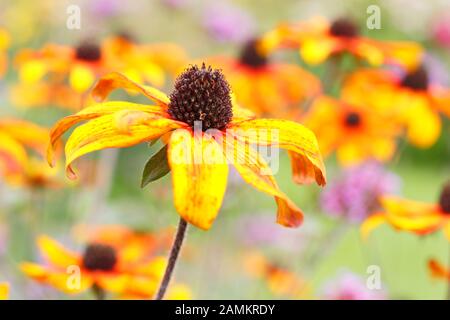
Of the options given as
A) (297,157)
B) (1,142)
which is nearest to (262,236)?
(1,142)

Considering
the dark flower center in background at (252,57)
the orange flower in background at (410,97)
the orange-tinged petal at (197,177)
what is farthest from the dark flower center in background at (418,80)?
the orange-tinged petal at (197,177)

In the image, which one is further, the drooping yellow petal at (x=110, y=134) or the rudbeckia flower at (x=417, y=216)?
the rudbeckia flower at (x=417, y=216)

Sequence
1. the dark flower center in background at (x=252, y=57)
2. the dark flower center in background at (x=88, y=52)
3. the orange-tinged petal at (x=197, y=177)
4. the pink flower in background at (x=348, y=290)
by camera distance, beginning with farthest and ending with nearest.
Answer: the dark flower center in background at (x=252, y=57) → the dark flower center in background at (x=88, y=52) → the pink flower in background at (x=348, y=290) → the orange-tinged petal at (x=197, y=177)

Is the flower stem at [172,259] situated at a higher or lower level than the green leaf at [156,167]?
lower

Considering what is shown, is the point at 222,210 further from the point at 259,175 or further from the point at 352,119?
the point at 259,175

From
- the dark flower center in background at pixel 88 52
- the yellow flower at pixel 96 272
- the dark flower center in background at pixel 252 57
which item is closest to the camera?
the yellow flower at pixel 96 272

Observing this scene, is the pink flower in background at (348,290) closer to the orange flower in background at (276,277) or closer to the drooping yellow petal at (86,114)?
the orange flower in background at (276,277)

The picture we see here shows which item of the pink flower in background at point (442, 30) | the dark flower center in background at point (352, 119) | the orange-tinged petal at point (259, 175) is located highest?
the pink flower in background at point (442, 30)
